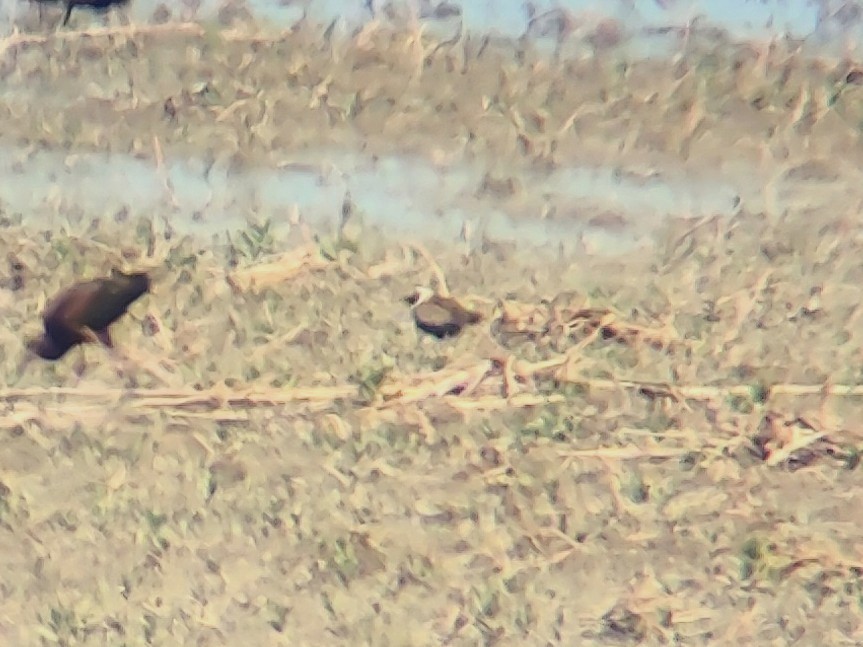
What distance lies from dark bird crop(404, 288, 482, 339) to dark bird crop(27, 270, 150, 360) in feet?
0.93

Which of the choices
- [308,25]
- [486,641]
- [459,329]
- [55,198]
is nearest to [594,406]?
[459,329]

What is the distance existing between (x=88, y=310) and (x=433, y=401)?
37 centimetres

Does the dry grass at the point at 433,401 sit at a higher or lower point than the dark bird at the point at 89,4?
lower

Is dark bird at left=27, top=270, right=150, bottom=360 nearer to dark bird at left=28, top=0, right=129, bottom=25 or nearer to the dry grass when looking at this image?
the dry grass

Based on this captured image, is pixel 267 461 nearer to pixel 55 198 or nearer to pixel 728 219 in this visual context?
pixel 55 198

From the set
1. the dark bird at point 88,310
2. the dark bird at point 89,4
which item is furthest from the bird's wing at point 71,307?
the dark bird at point 89,4

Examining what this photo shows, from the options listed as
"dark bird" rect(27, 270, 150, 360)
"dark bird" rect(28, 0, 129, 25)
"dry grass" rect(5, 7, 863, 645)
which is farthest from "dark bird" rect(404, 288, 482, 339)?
"dark bird" rect(28, 0, 129, 25)

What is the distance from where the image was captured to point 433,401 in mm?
953

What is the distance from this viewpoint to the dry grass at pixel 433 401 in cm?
92

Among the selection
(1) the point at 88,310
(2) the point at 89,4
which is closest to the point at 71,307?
(1) the point at 88,310

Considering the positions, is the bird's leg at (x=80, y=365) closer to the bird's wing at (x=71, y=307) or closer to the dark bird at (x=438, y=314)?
the bird's wing at (x=71, y=307)

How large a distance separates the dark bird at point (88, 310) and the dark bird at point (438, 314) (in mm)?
282

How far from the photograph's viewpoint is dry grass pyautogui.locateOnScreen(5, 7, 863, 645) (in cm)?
92

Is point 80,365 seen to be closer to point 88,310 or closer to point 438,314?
point 88,310
